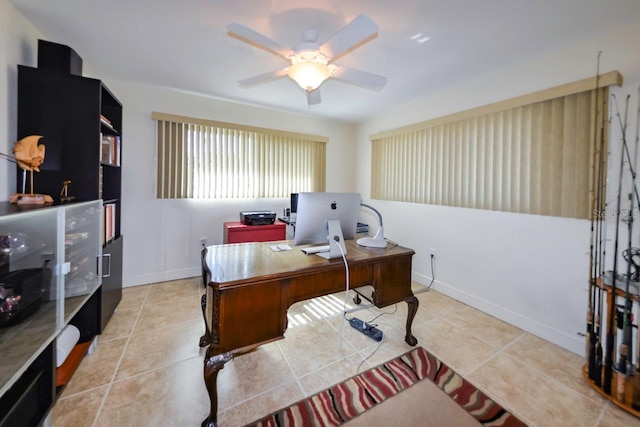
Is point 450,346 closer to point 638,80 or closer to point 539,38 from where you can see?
point 638,80

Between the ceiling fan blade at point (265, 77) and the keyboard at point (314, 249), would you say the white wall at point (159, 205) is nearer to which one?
the ceiling fan blade at point (265, 77)

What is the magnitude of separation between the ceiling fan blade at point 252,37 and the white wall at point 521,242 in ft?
7.06

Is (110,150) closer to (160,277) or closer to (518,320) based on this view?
(160,277)

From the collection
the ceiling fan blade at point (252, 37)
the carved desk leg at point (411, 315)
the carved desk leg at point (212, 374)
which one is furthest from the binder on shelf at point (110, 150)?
the carved desk leg at point (411, 315)

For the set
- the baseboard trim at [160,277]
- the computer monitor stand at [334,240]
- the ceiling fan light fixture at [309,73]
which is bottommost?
the baseboard trim at [160,277]

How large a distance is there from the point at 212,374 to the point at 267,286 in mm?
492

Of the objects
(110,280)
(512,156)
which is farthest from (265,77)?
(512,156)

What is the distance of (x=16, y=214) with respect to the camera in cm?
106

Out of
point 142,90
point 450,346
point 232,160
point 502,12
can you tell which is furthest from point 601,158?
point 142,90

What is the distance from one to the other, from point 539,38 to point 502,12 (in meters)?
0.55

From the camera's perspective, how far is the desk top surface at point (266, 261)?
4.45 feet

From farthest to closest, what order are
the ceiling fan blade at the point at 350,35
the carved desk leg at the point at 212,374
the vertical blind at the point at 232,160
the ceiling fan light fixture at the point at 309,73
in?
1. the vertical blind at the point at 232,160
2. the ceiling fan light fixture at the point at 309,73
3. the ceiling fan blade at the point at 350,35
4. the carved desk leg at the point at 212,374

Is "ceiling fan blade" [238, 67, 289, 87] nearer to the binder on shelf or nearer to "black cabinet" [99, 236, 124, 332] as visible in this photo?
the binder on shelf

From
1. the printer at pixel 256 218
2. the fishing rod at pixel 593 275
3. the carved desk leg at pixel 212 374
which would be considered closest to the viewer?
the carved desk leg at pixel 212 374
